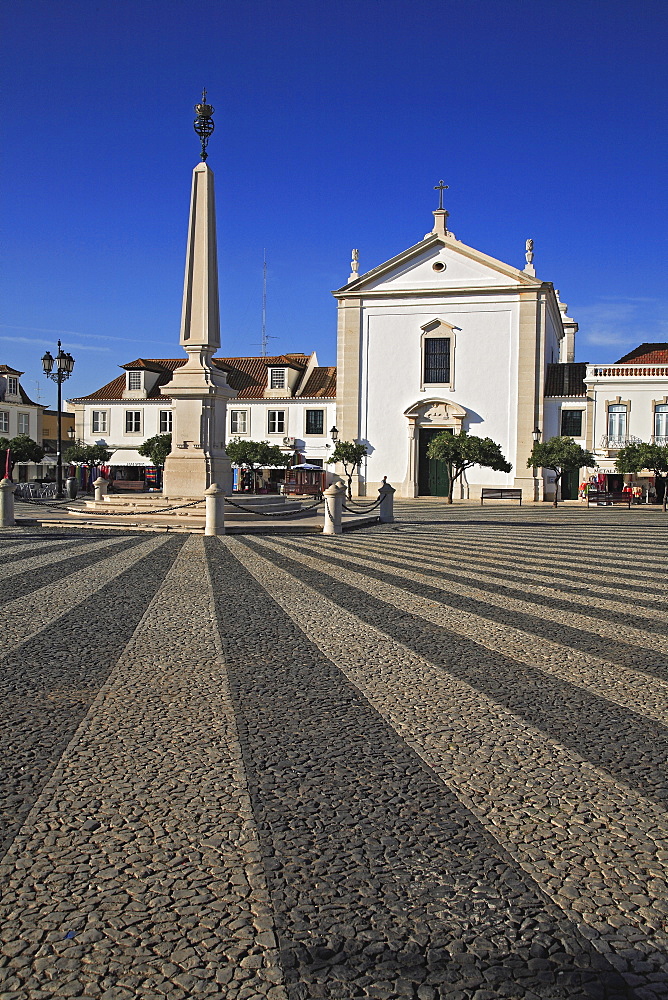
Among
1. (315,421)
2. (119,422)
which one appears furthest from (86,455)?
(315,421)

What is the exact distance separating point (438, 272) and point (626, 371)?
35.7 feet

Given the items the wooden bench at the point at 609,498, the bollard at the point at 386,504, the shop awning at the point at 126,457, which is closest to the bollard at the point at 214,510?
the bollard at the point at 386,504

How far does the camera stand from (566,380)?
42.0 m

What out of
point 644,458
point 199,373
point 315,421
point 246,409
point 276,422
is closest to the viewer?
point 199,373

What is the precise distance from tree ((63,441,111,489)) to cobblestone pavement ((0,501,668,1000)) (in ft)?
140

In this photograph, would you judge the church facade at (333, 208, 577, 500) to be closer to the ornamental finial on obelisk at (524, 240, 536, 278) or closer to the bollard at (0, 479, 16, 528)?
the ornamental finial on obelisk at (524, 240, 536, 278)

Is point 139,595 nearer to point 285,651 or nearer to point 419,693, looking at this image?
point 285,651

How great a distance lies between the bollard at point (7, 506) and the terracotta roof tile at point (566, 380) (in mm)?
30589

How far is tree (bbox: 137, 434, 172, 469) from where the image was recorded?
43875 mm

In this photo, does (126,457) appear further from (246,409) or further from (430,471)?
(430,471)

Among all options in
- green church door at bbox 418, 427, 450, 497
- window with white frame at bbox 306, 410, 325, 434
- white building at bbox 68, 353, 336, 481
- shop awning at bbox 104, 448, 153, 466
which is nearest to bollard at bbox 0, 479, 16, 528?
green church door at bbox 418, 427, 450, 497

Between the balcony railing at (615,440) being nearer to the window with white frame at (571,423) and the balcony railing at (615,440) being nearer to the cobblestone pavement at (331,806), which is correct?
the window with white frame at (571,423)

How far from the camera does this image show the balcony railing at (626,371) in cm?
4106

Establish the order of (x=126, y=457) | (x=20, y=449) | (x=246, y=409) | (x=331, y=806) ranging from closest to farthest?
(x=331, y=806) → (x=20, y=449) → (x=246, y=409) → (x=126, y=457)
